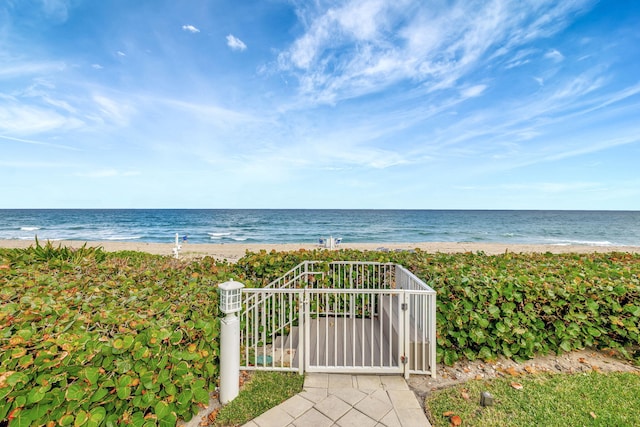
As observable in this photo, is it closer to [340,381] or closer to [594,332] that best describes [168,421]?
[340,381]

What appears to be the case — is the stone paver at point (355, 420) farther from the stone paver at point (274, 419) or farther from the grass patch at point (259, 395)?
the grass patch at point (259, 395)

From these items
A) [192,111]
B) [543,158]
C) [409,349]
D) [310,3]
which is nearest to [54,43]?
[192,111]

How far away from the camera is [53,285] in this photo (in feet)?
9.53

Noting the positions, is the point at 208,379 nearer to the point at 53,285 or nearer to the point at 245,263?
the point at 53,285

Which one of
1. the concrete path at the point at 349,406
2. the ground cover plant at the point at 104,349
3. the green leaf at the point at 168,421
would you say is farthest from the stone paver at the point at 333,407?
the green leaf at the point at 168,421

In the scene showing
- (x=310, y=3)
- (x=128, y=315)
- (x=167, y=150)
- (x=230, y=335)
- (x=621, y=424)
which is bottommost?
(x=621, y=424)

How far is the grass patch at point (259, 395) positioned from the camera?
2.54 meters

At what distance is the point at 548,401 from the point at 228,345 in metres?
3.38

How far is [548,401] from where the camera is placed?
270 cm

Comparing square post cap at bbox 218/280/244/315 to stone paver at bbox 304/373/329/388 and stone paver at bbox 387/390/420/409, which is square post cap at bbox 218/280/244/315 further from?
stone paver at bbox 387/390/420/409

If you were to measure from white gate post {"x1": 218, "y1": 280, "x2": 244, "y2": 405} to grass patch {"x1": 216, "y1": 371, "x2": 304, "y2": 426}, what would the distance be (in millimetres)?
136

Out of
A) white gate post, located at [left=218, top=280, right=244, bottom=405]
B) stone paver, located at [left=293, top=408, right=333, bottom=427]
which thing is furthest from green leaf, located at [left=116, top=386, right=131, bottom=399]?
stone paver, located at [left=293, top=408, right=333, bottom=427]

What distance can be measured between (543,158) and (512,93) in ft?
61.2

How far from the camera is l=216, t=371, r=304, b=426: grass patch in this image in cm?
254
